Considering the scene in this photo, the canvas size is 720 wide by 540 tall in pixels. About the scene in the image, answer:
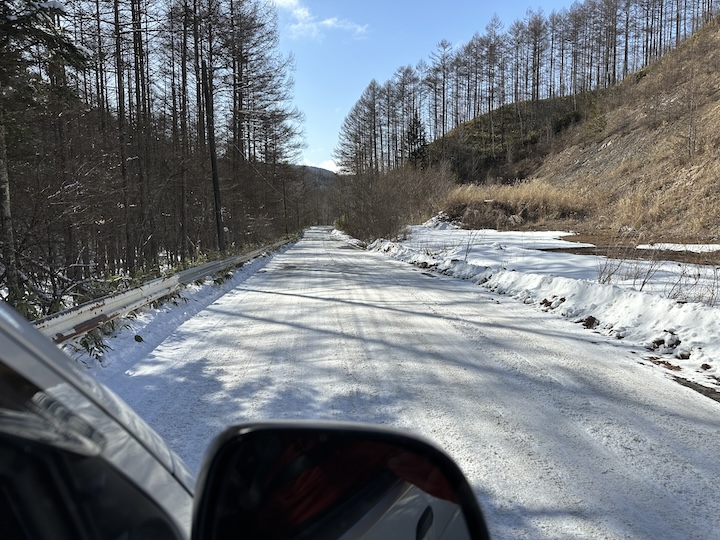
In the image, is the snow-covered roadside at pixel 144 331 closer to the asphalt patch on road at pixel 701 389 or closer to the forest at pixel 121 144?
the forest at pixel 121 144

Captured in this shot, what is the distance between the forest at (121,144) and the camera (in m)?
8.55

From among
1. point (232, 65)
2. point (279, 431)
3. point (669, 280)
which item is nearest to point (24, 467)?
point (279, 431)

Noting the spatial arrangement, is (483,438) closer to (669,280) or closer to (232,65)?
(669,280)

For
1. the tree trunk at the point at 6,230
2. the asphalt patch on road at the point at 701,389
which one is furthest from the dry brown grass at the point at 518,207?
the tree trunk at the point at 6,230

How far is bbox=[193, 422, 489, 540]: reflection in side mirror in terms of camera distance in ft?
3.24

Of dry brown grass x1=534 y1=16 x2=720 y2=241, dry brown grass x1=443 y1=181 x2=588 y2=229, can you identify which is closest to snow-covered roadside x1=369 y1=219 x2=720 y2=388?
dry brown grass x1=534 y1=16 x2=720 y2=241

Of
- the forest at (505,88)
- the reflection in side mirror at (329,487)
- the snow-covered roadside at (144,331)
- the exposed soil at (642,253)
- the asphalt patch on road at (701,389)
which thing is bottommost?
the asphalt patch on road at (701,389)

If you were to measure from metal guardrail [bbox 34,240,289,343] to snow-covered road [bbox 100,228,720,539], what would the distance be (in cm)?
65

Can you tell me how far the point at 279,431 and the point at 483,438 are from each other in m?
2.87

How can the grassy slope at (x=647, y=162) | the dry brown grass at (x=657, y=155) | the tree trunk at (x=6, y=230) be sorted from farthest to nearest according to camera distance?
1. the grassy slope at (x=647, y=162)
2. the dry brown grass at (x=657, y=155)
3. the tree trunk at (x=6, y=230)

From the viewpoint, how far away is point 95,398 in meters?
1.01

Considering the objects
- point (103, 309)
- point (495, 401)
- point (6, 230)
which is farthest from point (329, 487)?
point (6, 230)

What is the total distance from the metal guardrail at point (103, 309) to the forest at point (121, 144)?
73 centimetres

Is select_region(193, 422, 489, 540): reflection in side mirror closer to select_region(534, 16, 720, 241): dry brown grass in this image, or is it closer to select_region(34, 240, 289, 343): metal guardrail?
select_region(34, 240, 289, 343): metal guardrail
